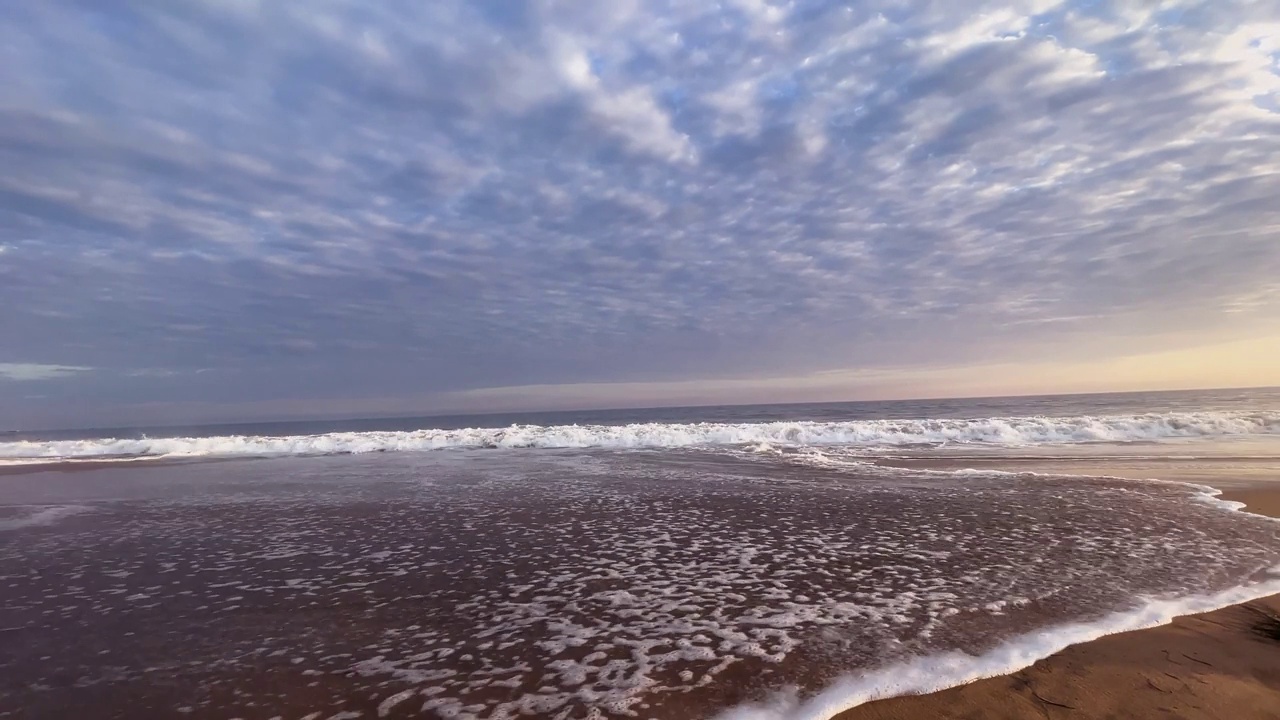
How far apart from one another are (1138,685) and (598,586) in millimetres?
5006

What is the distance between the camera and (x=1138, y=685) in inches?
181

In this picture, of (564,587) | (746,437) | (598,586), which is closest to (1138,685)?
(598,586)

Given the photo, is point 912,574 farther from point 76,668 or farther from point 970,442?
point 970,442

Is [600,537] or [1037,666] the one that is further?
[600,537]

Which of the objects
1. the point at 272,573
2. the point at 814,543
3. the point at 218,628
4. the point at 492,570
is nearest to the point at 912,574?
the point at 814,543

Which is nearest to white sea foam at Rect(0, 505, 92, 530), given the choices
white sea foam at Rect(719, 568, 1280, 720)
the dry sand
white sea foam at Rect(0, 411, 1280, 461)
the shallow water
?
the shallow water

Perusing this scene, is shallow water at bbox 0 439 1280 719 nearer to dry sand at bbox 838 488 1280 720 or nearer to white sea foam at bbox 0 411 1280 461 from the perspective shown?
dry sand at bbox 838 488 1280 720

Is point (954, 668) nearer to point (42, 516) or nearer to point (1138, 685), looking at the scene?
point (1138, 685)

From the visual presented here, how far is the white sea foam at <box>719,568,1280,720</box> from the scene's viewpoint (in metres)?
4.30

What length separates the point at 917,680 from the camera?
470cm

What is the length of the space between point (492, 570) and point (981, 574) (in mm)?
6093

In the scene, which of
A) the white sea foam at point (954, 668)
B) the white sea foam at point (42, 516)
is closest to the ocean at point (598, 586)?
the white sea foam at point (954, 668)

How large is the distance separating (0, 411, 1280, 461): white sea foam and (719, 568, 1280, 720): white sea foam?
21.1m

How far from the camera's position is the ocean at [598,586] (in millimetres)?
4805
